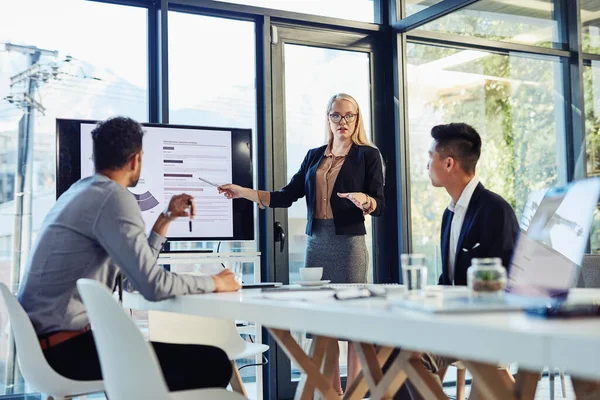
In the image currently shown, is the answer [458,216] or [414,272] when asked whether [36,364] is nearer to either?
[414,272]

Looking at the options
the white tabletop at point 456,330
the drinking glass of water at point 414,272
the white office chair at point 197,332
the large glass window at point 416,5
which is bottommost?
the white office chair at point 197,332

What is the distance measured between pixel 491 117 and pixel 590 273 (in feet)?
4.48

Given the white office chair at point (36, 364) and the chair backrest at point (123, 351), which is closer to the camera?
the chair backrest at point (123, 351)

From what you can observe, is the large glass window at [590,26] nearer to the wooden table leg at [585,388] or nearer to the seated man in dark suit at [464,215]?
the seated man in dark suit at [464,215]

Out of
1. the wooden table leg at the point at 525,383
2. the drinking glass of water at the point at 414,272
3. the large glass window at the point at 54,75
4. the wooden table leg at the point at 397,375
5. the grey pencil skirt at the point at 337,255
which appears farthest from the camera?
the large glass window at the point at 54,75

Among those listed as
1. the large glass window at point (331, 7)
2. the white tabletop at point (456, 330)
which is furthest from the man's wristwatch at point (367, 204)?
the large glass window at point (331, 7)

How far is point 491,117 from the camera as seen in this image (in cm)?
449

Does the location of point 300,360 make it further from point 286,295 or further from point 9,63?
point 9,63

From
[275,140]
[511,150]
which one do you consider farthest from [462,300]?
[275,140]

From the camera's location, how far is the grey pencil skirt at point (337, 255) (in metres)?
3.70

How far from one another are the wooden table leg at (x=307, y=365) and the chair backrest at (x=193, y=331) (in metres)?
0.74

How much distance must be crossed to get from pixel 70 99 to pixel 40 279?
7.59 ft

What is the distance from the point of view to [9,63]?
14.0 feet

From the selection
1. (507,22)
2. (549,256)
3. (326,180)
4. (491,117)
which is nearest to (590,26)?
(507,22)
